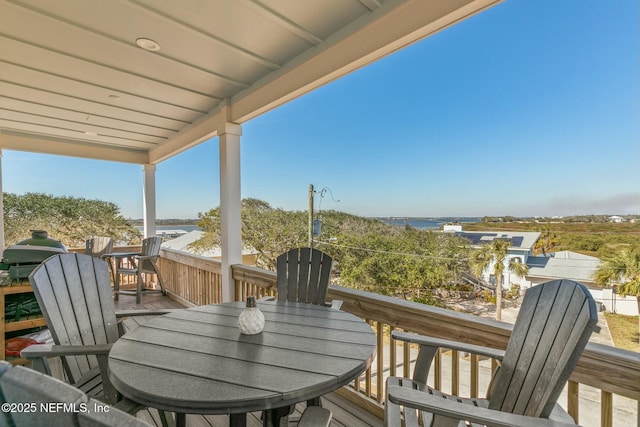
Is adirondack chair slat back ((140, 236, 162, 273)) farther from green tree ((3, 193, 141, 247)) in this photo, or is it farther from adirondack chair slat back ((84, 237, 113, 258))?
green tree ((3, 193, 141, 247))

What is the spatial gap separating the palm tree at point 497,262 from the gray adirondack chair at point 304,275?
167 cm

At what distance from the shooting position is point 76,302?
1655mm

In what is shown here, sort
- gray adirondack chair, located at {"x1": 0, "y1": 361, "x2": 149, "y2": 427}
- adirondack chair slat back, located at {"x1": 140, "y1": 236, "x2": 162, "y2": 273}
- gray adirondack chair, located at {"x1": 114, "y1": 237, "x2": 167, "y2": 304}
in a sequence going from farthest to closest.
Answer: adirondack chair slat back, located at {"x1": 140, "y1": 236, "x2": 162, "y2": 273} < gray adirondack chair, located at {"x1": 114, "y1": 237, "x2": 167, "y2": 304} < gray adirondack chair, located at {"x1": 0, "y1": 361, "x2": 149, "y2": 427}

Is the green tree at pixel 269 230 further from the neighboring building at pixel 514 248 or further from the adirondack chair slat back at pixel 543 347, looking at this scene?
the adirondack chair slat back at pixel 543 347

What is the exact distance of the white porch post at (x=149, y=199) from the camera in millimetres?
5823

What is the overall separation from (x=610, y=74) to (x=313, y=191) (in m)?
3.35

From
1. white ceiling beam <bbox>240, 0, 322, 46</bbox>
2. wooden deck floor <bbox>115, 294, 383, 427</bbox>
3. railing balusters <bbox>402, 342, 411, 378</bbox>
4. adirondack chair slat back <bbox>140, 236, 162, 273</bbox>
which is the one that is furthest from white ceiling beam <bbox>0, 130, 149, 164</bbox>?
railing balusters <bbox>402, 342, 411, 378</bbox>

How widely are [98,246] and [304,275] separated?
514 centimetres

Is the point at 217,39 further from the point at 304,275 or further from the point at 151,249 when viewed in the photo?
the point at 151,249

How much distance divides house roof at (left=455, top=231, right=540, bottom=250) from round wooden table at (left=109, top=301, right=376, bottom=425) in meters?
2.10

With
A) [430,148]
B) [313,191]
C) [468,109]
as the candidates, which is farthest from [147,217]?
[468,109]

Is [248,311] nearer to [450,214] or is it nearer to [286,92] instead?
[286,92]

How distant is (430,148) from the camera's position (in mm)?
6512

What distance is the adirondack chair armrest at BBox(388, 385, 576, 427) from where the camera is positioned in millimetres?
884
